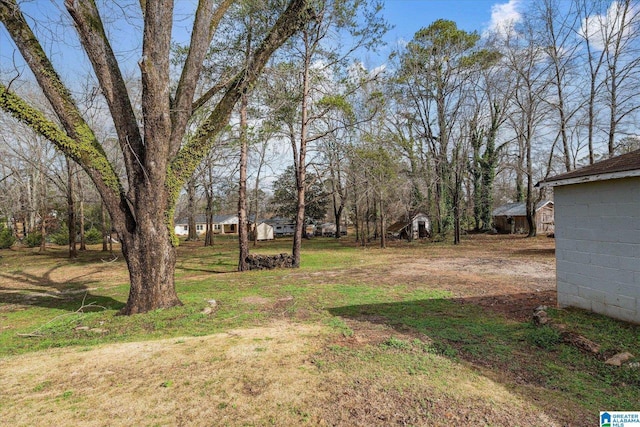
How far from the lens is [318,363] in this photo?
143 inches

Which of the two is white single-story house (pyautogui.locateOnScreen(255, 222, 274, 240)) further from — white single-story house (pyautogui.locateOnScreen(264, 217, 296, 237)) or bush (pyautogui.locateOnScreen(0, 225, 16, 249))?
bush (pyautogui.locateOnScreen(0, 225, 16, 249))

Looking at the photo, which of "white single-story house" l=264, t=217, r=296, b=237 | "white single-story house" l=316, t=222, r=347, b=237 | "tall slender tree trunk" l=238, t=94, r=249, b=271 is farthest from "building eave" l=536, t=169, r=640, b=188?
"white single-story house" l=264, t=217, r=296, b=237

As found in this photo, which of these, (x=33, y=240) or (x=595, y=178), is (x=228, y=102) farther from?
(x=33, y=240)

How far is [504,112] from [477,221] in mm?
11355

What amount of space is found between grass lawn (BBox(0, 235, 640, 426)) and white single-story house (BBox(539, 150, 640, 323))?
426mm

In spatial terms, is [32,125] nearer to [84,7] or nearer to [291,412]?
[84,7]

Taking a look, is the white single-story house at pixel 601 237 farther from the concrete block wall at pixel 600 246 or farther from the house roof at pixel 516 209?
the house roof at pixel 516 209

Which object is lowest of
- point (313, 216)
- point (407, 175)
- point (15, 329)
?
point (15, 329)

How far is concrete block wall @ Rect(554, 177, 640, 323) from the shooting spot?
14.2 ft

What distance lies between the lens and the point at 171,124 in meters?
5.83

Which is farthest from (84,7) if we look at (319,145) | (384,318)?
(319,145)

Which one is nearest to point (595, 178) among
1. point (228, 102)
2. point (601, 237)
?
point (601, 237)

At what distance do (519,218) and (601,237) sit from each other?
88.8ft

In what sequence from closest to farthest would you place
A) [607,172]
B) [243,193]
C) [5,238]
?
[607,172], [243,193], [5,238]
